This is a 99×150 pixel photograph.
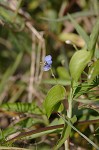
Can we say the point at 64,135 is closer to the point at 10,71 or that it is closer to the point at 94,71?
the point at 94,71

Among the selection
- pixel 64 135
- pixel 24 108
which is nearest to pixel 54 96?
pixel 64 135

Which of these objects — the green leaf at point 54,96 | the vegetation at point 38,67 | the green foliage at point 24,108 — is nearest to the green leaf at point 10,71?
the vegetation at point 38,67

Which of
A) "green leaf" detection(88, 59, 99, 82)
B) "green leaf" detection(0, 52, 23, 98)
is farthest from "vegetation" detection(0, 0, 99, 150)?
"green leaf" detection(88, 59, 99, 82)

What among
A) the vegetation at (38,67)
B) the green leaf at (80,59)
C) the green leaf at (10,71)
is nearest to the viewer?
the green leaf at (80,59)

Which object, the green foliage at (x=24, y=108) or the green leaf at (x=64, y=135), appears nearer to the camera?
the green leaf at (x=64, y=135)

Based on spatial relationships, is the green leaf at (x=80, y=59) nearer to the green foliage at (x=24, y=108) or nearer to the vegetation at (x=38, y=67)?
the vegetation at (x=38, y=67)

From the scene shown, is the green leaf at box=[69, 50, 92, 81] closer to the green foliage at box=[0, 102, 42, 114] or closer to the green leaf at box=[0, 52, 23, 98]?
the green foliage at box=[0, 102, 42, 114]

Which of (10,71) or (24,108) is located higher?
(10,71)

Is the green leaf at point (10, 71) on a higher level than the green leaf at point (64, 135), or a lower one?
higher

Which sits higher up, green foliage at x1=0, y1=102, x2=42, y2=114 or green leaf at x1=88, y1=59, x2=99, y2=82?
green leaf at x1=88, y1=59, x2=99, y2=82

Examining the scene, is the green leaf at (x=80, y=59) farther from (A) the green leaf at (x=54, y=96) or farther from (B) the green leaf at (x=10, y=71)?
(B) the green leaf at (x=10, y=71)

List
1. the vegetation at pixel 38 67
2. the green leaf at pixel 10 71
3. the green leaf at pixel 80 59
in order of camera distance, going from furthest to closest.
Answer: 1. the green leaf at pixel 10 71
2. the vegetation at pixel 38 67
3. the green leaf at pixel 80 59

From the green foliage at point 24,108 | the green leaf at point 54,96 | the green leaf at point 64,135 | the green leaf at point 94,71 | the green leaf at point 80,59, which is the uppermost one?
the green leaf at point 80,59
